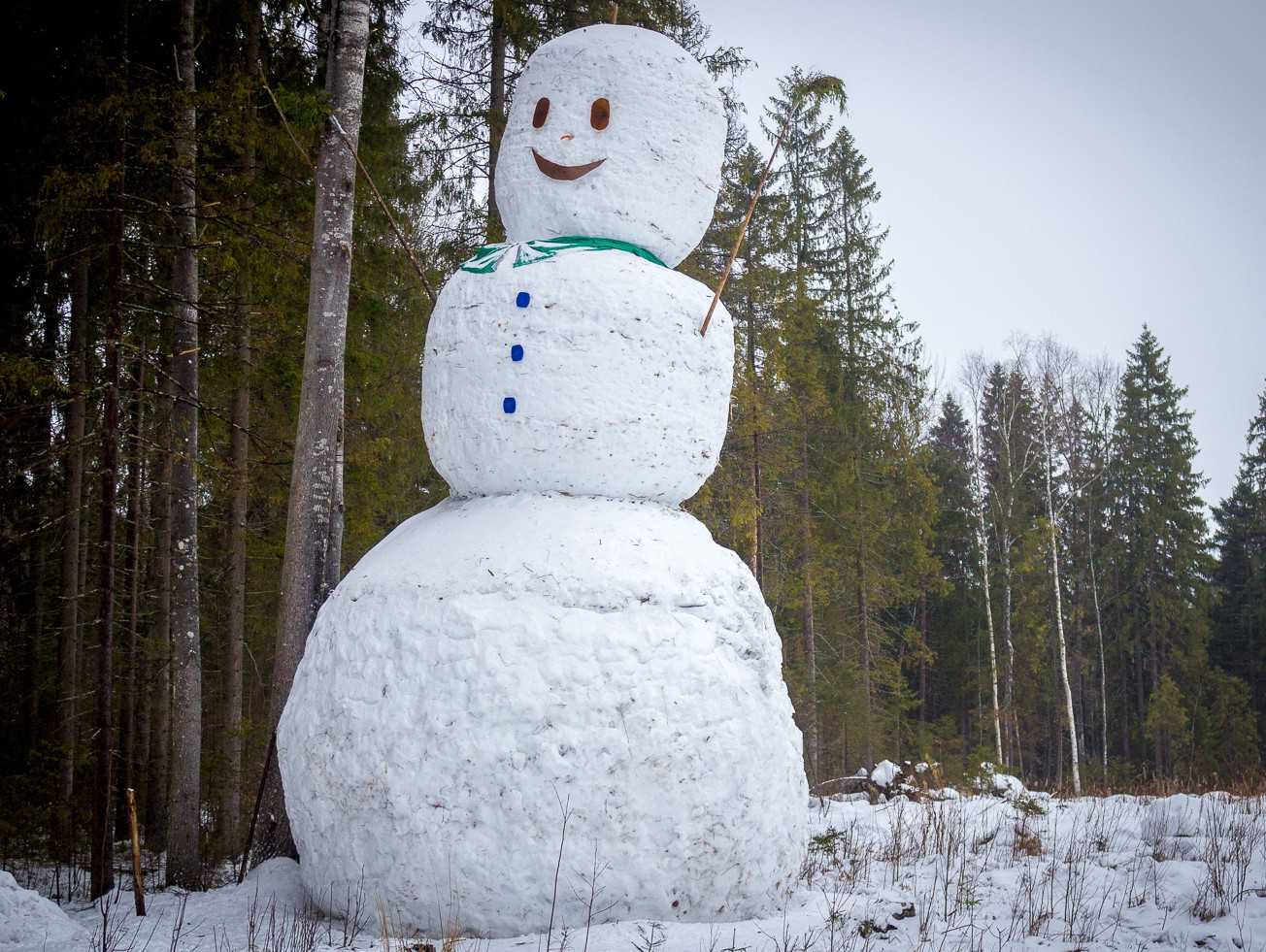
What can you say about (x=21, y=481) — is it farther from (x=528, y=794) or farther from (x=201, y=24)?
(x=528, y=794)

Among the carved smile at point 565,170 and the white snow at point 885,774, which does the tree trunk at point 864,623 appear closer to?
the white snow at point 885,774

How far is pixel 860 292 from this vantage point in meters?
18.9

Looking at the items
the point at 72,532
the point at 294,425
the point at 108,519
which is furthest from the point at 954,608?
the point at 108,519

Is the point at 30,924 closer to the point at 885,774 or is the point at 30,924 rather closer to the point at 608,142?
the point at 608,142

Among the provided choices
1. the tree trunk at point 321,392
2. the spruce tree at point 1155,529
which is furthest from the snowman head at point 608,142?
the spruce tree at point 1155,529

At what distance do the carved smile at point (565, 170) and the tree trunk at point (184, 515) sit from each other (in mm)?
3580

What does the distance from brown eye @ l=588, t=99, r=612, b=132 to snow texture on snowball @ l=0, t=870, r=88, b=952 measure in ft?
15.1

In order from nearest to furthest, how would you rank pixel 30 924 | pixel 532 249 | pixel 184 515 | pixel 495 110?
pixel 30 924, pixel 532 249, pixel 184 515, pixel 495 110

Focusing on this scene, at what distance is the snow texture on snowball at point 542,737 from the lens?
150 inches

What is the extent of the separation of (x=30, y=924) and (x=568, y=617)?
2759 mm

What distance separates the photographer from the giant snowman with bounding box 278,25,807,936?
12.6 ft

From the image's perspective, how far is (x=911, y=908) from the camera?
428cm

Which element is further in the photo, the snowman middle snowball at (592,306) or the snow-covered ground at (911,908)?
the snowman middle snowball at (592,306)

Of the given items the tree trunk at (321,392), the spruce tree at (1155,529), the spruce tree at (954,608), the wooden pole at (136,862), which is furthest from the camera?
the spruce tree at (954,608)
